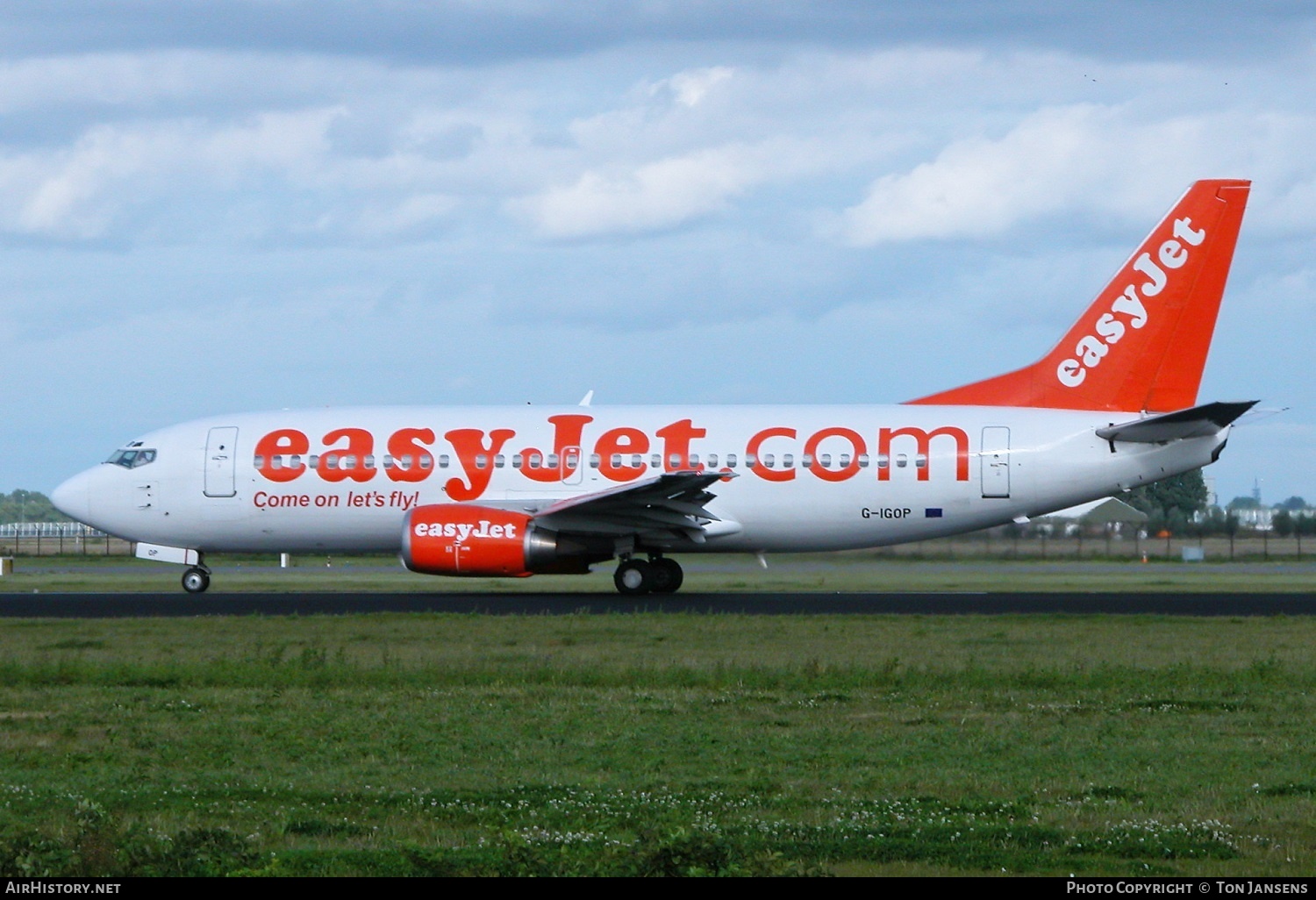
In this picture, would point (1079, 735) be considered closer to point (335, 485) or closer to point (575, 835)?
point (575, 835)

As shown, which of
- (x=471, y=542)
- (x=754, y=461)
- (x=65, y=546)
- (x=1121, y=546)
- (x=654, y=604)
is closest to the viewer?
(x=654, y=604)

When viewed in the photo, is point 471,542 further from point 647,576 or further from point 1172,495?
point 1172,495

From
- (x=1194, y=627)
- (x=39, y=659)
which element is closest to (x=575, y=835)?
(x=39, y=659)

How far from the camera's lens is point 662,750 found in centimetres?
1205

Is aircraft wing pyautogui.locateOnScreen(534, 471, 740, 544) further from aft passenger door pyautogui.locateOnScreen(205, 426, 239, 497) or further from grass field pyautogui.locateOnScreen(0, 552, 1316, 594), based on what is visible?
aft passenger door pyautogui.locateOnScreen(205, 426, 239, 497)

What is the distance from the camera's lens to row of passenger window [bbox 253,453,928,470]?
30.0m

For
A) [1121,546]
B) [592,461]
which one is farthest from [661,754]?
[1121,546]

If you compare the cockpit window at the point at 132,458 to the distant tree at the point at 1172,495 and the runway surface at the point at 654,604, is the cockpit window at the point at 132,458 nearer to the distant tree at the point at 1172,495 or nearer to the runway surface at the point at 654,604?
the runway surface at the point at 654,604

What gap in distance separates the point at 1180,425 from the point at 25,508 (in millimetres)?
153325

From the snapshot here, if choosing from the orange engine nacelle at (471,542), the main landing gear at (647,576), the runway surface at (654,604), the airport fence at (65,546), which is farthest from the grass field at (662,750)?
the airport fence at (65,546)

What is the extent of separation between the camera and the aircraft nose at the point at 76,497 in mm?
33062

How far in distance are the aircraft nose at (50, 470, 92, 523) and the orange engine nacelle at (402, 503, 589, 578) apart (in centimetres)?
831

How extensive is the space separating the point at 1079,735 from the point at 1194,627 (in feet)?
34.4

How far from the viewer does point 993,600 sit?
28.2 meters
